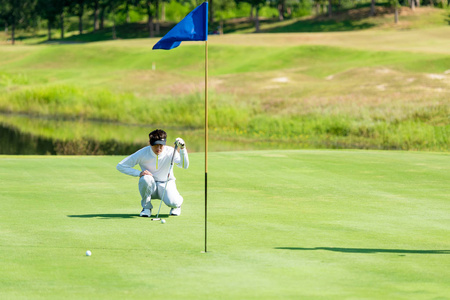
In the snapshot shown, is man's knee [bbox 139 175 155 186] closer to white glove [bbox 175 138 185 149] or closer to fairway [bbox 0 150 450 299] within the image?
fairway [bbox 0 150 450 299]

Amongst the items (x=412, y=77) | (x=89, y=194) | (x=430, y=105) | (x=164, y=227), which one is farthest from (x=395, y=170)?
(x=412, y=77)

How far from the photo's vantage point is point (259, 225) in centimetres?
1263

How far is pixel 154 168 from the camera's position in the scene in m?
13.1

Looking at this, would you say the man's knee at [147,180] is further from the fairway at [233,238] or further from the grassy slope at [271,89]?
the grassy slope at [271,89]

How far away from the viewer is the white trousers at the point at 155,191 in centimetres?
1294

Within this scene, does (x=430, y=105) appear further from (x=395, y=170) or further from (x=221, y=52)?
(x=221, y=52)

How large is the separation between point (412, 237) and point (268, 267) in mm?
3110

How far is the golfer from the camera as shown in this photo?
12.8m

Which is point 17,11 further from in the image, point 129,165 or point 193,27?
point 193,27

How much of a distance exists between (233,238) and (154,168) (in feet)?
7.75

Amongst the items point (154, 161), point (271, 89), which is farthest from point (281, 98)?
point (154, 161)

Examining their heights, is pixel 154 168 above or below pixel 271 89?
above

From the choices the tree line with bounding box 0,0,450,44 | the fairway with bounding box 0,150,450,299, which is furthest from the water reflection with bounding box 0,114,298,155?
the tree line with bounding box 0,0,450,44

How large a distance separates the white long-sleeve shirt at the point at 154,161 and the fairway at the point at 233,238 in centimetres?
81
